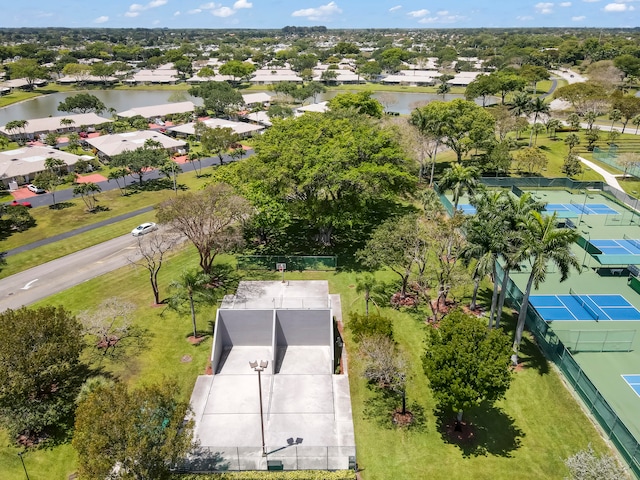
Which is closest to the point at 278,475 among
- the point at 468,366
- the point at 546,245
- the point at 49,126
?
the point at 468,366

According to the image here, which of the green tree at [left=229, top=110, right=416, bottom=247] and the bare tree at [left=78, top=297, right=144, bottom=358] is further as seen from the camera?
the green tree at [left=229, top=110, right=416, bottom=247]

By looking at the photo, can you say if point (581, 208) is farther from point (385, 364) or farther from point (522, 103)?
point (385, 364)

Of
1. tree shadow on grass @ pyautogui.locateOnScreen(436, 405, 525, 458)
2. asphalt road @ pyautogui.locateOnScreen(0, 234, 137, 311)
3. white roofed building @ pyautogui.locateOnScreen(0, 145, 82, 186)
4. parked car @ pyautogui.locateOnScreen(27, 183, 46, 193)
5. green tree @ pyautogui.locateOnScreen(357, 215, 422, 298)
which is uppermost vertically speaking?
green tree @ pyautogui.locateOnScreen(357, 215, 422, 298)

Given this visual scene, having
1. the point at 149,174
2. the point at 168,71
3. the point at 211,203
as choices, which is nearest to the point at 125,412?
the point at 211,203

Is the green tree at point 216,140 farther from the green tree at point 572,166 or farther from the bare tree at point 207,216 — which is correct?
the green tree at point 572,166

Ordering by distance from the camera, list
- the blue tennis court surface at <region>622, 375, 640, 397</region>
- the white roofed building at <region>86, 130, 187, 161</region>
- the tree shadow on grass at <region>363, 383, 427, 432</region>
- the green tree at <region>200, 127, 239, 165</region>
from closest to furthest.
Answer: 1. the tree shadow on grass at <region>363, 383, 427, 432</region>
2. the blue tennis court surface at <region>622, 375, 640, 397</region>
3. the green tree at <region>200, 127, 239, 165</region>
4. the white roofed building at <region>86, 130, 187, 161</region>

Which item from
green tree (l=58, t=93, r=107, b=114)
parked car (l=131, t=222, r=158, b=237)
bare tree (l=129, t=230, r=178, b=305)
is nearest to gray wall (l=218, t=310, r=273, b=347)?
bare tree (l=129, t=230, r=178, b=305)

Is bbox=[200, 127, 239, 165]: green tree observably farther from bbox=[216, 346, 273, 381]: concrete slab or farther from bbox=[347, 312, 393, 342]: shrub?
bbox=[347, 312, 393, 342]: shrub
